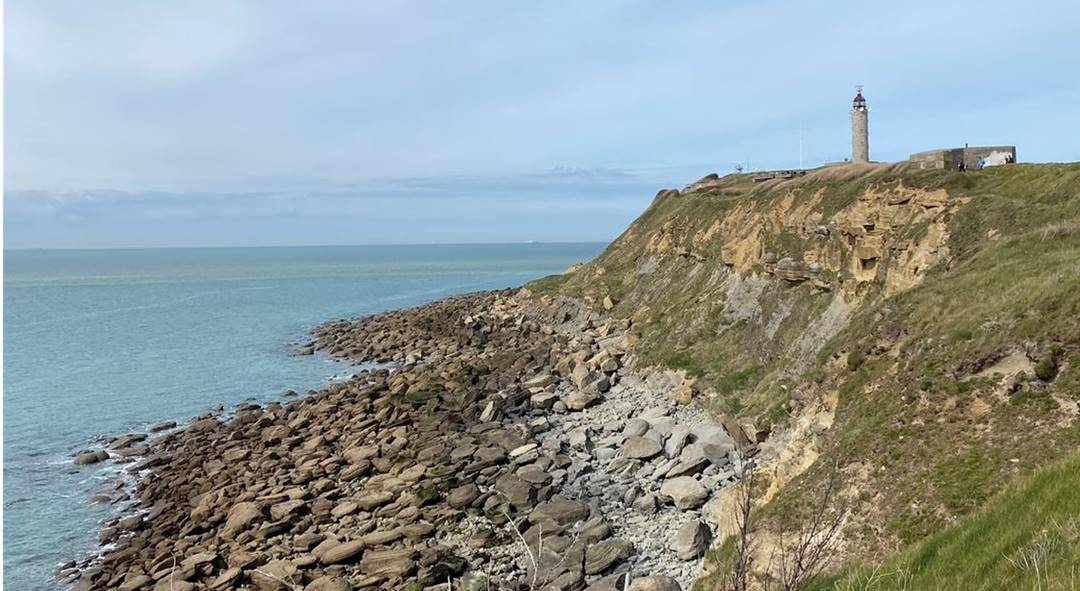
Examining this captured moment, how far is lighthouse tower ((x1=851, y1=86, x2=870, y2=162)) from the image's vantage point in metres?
66.1

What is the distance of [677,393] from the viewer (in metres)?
31.9

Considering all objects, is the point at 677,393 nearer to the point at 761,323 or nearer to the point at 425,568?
the point at 761,323

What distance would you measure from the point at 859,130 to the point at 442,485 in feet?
188

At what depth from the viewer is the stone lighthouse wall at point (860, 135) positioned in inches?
2606

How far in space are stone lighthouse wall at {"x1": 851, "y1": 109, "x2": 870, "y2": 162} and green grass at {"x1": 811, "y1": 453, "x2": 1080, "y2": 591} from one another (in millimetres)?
61755

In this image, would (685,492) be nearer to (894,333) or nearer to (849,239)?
(894,333)

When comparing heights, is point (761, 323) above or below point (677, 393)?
above

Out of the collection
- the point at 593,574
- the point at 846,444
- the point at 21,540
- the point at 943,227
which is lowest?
the point at 21,540

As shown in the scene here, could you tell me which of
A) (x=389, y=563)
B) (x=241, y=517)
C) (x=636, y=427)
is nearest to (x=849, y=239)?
(x=636, y=427)

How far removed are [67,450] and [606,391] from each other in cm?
3018

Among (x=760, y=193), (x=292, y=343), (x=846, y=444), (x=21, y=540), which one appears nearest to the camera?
(x=846, y=444)

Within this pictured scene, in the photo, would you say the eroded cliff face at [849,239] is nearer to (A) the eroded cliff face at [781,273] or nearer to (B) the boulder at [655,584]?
(A) the eroded cliff face at [781,273]

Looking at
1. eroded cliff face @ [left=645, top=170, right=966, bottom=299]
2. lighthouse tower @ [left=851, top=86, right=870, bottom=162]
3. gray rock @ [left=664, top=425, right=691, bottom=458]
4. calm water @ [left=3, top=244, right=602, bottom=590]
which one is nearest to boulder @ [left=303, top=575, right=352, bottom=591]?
calm water @ [left=3, top=244, right=602, bottom=590]

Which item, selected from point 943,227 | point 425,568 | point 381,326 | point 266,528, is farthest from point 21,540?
point 381,326
